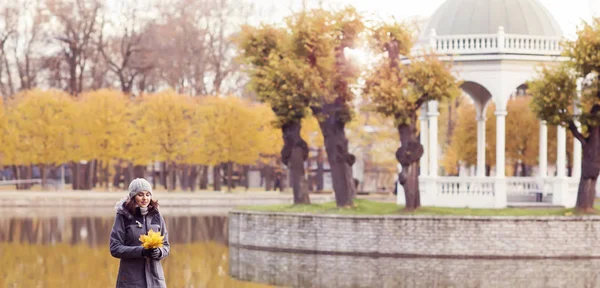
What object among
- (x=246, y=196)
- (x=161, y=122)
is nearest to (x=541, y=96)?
(x=246, y=196)

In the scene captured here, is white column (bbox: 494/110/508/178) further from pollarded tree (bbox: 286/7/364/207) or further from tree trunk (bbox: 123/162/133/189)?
tree trunk (bbox: 123/162/133/189)

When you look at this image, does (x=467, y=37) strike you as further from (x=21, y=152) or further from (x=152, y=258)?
(x=21, y=152)

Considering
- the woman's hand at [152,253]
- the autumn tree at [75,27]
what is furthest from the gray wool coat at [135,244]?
the autumn tree at [75,27]

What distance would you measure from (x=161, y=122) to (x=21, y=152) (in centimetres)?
791

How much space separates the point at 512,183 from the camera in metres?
40.3

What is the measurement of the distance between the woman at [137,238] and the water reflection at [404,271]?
12.2 metres

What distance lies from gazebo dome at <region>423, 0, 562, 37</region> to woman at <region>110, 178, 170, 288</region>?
27.2 m

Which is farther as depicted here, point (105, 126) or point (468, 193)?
point (105, 126)

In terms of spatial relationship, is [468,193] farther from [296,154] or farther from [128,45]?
[128,45]

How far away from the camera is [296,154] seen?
36844 mm

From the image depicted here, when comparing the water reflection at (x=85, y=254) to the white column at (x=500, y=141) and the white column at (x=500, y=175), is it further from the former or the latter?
the white column at (x=500, y=141)

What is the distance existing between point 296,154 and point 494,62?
674 cm

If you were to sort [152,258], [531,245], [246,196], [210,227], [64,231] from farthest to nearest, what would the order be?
[246,196], [210,227], [64,231], [531,245], [152,258]

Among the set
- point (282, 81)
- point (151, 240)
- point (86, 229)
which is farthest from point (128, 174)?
point (151, 240)
